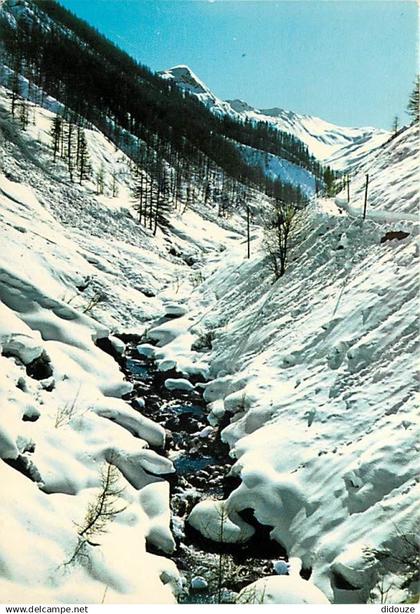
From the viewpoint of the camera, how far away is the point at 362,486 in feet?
34.6

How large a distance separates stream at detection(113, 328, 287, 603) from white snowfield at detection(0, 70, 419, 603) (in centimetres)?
40

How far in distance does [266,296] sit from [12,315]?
12.0 meters

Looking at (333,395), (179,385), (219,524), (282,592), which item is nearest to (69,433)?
(219,524)

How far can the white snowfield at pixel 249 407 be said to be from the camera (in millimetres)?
8828

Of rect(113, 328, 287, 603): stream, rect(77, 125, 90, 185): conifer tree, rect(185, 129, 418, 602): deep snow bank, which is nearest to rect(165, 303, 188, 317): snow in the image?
rect(185, 129, 418, 602): deep snow bank

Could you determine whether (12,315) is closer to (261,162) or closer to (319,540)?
(319,540)

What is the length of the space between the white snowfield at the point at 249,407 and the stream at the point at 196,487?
1.30ft

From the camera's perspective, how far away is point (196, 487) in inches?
529

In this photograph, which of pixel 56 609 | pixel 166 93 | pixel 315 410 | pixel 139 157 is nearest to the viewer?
pixel 56 609

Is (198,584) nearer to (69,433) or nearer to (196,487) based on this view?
(196,487)

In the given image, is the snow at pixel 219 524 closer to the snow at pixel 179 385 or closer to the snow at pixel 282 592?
the snow at pixel 282 592

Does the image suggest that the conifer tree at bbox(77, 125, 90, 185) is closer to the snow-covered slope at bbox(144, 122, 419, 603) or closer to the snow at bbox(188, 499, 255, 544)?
the snow-covered slope at bbox(144, 122, 419, 603)

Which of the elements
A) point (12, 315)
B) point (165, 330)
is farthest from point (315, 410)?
point (165, 330)

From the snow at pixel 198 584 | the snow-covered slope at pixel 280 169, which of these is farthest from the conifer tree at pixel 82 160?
the snow-covered slope at pixel 280 169
